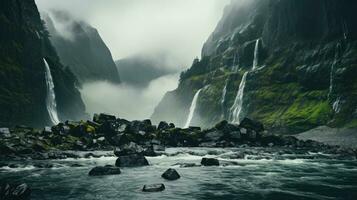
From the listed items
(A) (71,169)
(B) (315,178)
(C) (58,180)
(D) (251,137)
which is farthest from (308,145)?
(C) (58,180)

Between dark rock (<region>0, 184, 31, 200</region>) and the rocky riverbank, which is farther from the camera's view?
the rocky riverbank

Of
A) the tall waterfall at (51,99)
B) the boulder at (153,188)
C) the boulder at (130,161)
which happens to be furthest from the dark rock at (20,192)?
the tall waterfall at (51,99)

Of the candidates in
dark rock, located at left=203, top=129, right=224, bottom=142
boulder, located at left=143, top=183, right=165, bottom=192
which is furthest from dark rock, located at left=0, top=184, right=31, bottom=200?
dark rock, located at left=203, top=129, right=224, bottom=142

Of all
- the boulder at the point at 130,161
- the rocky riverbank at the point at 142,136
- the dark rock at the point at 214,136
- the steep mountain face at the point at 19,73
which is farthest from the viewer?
the steep mountain face at the point at 19,73

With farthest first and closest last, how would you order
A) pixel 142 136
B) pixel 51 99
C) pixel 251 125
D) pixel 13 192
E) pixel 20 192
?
pixel 51 99 → pixel 251 125 → pixel 142 136 → pixel 20 192 → pixel 13 192

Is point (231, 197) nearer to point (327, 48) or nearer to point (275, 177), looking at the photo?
point (275, 177)

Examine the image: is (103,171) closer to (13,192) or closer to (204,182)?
(204,182)

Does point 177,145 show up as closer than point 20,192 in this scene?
No

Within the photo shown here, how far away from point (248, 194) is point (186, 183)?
8.04 meters

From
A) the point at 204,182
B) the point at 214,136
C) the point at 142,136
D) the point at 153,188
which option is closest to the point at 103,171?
the point at 204,182

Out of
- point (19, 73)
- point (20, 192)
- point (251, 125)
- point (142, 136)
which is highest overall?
point (19, 73)

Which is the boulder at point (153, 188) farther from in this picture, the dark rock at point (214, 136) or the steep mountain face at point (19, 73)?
the steep mountain face at point (19, 73)

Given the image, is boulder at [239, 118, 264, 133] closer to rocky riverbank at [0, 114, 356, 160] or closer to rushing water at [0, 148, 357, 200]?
rocky riverbank at [0, 114, 356, 160]

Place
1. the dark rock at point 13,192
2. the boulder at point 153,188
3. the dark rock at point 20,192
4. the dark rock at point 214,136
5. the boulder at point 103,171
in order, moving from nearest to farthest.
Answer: the dark rock at point 13,192 < the dark rock at point 20,192 < the boulder at point 153,188 < the boulder at point 103,171 < the dark rock at point 214,136
